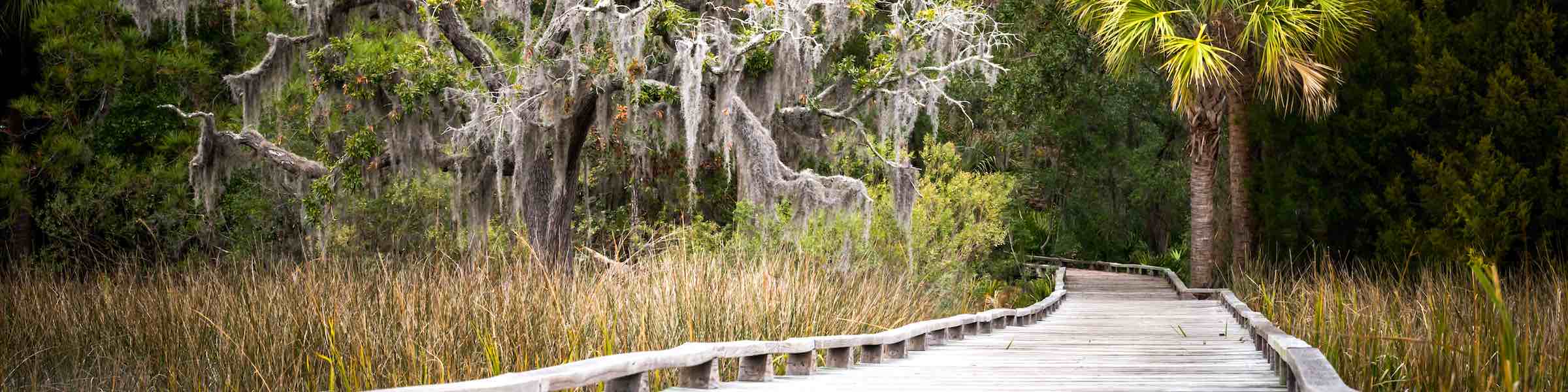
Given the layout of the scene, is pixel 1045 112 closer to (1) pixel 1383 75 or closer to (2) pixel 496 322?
(1) pixel 1383 75

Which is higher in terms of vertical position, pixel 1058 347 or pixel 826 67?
pixel 826 67

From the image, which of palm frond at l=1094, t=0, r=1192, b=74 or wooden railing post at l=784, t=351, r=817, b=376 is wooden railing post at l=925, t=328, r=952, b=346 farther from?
palm frond at l=1094, t=0, r=1192, b=74

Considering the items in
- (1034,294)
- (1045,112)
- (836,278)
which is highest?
(1045,112)

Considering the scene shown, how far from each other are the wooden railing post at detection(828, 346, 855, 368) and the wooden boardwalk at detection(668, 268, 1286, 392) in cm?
5

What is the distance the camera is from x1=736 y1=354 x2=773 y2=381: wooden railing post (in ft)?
17.9

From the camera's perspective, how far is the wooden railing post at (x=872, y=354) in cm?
682

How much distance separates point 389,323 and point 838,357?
2.19 m

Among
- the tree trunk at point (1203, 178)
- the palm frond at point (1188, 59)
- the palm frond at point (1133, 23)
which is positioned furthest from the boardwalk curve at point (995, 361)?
the tree trunk at point (1203, 178)

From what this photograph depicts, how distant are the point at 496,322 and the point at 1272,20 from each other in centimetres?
873

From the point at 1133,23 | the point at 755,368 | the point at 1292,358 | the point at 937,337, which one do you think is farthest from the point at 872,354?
the point at 1133,23

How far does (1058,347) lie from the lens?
332 inches

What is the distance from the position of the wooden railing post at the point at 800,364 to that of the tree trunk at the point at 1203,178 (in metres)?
11.1

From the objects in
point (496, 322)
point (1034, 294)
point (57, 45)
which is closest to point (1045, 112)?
point (1034, 294)

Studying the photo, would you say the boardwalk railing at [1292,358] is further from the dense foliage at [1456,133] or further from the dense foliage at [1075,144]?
the dense foliage at [1075,144]
